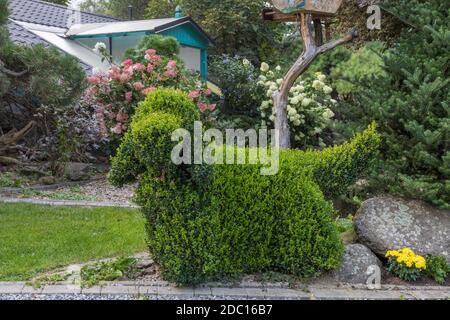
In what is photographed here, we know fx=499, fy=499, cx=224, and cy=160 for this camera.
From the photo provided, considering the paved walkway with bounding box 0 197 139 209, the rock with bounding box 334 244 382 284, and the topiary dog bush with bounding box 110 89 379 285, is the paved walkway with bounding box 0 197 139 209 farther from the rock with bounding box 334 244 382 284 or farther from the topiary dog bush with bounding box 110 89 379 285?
the rock with bounding box 334 244 382 284

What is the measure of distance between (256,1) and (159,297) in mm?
12838

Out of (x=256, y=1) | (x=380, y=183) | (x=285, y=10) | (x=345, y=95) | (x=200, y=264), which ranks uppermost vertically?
(x=256, y=1)

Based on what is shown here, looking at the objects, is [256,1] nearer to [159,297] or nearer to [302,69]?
[302,69]

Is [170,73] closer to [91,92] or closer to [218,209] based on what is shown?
[91,92]

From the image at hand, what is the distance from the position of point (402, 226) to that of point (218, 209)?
1887mm

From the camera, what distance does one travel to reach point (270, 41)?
15.6 m

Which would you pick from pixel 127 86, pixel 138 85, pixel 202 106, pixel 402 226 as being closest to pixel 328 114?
pixel 202 106

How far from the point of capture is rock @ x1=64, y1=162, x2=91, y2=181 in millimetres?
9117

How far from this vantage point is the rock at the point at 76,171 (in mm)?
9117

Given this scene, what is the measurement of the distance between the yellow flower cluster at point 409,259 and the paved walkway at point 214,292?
23 cm

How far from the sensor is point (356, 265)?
4.55 m

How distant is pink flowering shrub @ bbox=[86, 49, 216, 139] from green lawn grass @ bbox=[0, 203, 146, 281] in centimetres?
271

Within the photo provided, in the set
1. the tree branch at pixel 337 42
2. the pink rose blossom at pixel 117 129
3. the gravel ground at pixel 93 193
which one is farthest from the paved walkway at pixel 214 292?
the pink rose blossom at pixel 117 129
